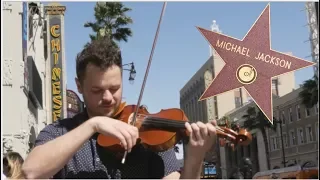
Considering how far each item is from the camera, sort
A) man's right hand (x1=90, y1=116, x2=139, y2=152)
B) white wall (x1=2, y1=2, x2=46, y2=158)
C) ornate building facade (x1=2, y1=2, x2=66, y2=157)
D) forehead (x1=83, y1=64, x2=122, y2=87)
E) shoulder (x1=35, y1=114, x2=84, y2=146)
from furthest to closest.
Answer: white wall (x1=2, y1=2, x2=46, y2=158), ornate building facade (x1=2, y1=2, x2=66, y2=157), shoulder (x1=35, y1=114, x2=84, y2=146), forehead (x1=83, y1=64, x2=122, y2=87), man's right hand (x1=90, y1=116, x2=139, y2=152)

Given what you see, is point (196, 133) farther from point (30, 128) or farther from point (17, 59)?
point (30, 128)

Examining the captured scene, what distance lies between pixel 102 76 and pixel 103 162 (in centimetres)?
33

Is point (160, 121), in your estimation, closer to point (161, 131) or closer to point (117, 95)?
point (161, 131)

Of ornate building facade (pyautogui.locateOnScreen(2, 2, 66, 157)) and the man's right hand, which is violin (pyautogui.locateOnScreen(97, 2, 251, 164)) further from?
ornate building facade (pyautogui.locateOnScreen(2, 2, 66, 157))

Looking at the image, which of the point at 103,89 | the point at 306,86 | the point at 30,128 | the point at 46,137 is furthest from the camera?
the point at 306,86

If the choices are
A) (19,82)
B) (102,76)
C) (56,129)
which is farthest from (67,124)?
(19,82)

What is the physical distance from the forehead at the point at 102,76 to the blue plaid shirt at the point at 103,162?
22 cm

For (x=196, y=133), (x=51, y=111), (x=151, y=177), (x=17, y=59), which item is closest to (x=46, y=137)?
(x=151, y=177)

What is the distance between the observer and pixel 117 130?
4.34 ft

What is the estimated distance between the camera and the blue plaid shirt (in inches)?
65.3

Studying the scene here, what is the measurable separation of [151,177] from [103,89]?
0.38 metres

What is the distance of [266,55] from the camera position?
7.09ft

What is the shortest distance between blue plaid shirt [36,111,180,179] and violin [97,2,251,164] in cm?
3

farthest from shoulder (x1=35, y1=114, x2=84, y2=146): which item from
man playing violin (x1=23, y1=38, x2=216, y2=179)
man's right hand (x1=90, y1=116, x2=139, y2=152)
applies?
man's right hand (x1=90, y1=116, x2=139, y2=152)
